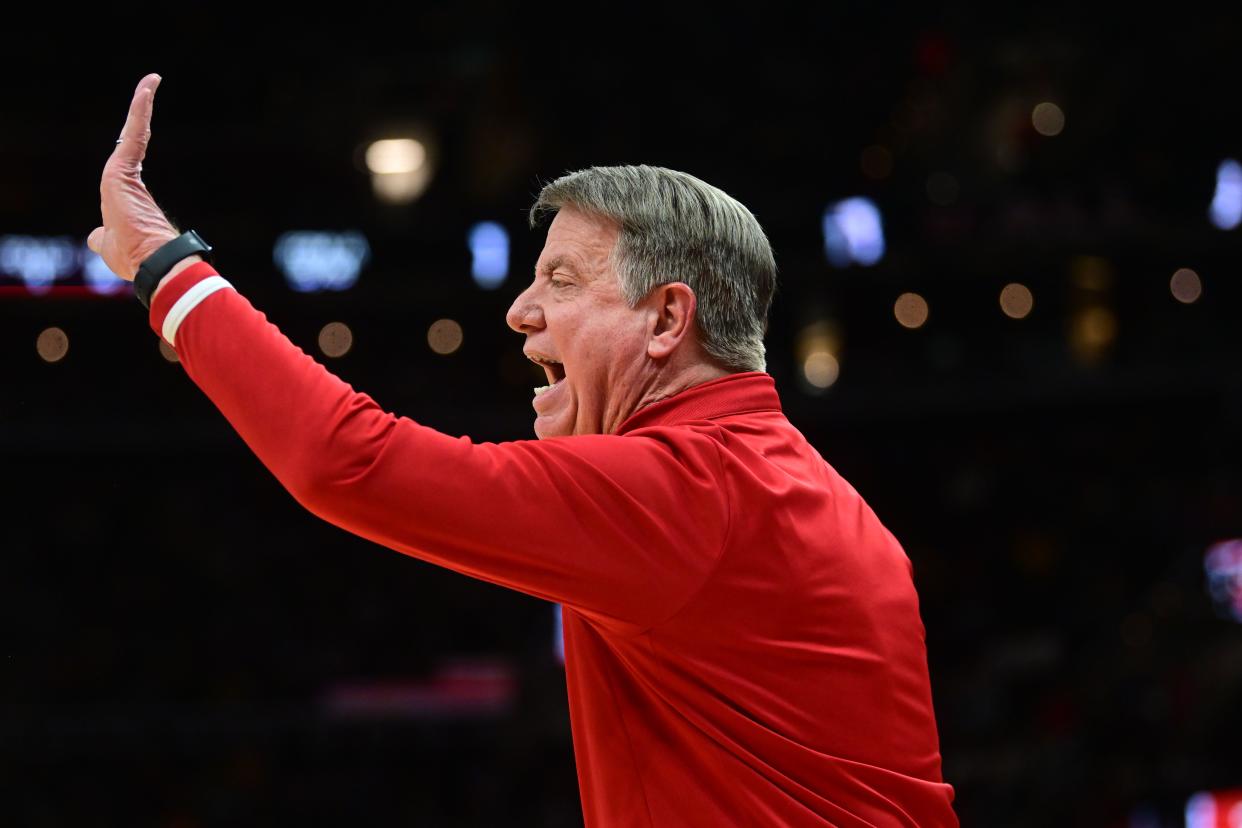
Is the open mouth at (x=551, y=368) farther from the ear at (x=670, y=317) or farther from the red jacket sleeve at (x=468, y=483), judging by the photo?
the red jacket sleeve at (x=468, y=483)

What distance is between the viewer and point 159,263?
5.77ft

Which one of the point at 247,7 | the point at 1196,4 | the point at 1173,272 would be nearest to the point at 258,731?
the point at 247,7

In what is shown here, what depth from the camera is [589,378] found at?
1.99 m

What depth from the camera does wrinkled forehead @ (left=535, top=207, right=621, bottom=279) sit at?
6.51 ft

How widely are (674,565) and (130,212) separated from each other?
31.0 inches

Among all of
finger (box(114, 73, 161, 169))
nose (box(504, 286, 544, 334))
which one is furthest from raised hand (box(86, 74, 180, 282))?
nose (box(504, 286, 544, 334))

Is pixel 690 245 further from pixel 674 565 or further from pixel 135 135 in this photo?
pixel 135 135

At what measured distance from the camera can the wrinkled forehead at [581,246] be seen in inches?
78.2

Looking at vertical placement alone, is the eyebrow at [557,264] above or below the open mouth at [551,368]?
above

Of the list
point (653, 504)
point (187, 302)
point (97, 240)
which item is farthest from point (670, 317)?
point (97, 240)

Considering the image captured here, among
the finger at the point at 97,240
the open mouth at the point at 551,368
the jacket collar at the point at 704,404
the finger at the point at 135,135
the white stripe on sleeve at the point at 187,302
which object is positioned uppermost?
the finger at the point at 135,135

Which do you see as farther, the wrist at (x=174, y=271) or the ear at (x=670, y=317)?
the ear at (x=670, y=317)

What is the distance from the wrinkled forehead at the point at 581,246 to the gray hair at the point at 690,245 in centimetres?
1

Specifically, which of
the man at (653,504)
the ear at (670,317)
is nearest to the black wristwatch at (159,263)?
the man at (653,504)
